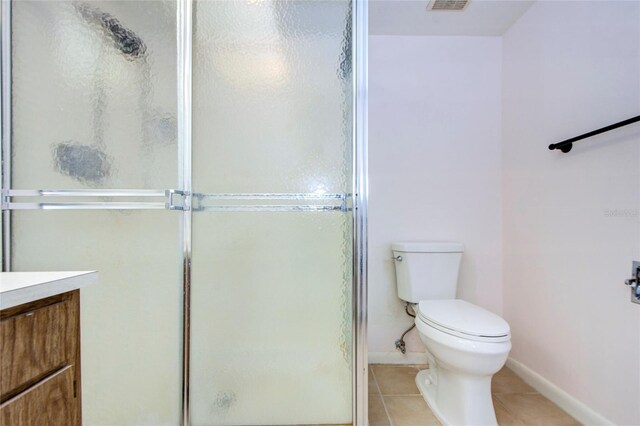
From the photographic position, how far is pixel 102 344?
3.77 feet

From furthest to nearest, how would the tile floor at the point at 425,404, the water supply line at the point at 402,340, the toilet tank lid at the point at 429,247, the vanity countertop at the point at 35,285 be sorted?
the water supply line at the point at 402,340, the toilet tank lid at the point at 429,247, the tile floor at the point at 425,404, the vanity countertop at the point at 35,285

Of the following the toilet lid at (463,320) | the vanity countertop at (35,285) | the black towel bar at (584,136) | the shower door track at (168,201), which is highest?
the black towel bar at (584,136)

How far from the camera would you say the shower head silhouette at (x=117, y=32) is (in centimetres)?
115

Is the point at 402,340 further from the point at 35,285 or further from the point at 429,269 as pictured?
the point at 35,285

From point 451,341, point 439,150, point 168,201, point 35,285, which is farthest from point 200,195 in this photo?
point 439,150

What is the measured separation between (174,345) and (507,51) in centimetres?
251

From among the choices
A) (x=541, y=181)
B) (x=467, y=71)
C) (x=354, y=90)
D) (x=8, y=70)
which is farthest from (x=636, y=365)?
(x=8, y=70)

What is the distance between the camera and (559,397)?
4.54ft

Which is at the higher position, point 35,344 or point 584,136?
point 584,136

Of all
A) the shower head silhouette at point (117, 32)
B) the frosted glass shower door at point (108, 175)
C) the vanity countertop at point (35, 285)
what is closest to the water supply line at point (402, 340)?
the frosted glass shower door at point (108, 175)

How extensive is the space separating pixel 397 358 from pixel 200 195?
1.58 metres

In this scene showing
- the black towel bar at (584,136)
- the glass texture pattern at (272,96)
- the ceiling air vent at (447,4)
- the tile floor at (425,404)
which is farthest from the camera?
the ceiling air vent at (447,4)

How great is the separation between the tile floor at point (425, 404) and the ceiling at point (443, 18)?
216 centimetres

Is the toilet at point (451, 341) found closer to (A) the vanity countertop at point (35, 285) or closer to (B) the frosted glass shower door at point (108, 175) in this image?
(B) the frosted glass shower door at point (108, 175)
